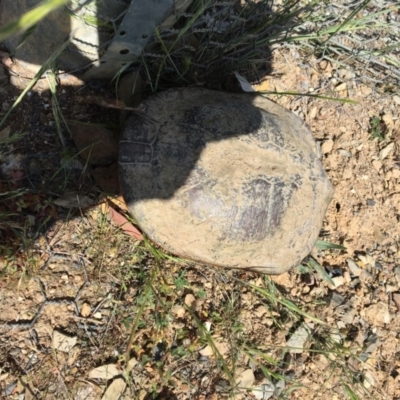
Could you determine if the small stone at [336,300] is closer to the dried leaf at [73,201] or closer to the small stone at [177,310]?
the small stone at [177,310]

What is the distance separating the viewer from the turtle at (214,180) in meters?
2.13

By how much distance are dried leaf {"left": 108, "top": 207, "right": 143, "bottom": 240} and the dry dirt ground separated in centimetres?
4

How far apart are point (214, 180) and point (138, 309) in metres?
0.79

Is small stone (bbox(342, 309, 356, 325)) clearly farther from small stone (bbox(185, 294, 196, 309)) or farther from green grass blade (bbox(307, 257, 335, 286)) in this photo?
small stone (bbox(185, 294, 196, 309))

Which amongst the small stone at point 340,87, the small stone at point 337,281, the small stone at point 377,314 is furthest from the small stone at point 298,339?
the small stone at point 340,87

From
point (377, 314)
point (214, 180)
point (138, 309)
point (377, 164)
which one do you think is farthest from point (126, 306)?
point (377, 164)

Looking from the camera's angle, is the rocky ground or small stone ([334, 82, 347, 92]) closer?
the rocky ground

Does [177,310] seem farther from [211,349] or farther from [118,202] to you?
[118,202]

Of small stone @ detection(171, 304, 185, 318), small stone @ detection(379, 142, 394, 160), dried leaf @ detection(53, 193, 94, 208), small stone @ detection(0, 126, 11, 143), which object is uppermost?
small stone @ detection(0, 126, 11, 143)

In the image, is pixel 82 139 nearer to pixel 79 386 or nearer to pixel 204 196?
pixel 204 196

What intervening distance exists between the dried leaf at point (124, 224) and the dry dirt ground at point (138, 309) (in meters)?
0.04

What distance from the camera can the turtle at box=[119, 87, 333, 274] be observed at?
2129 mm

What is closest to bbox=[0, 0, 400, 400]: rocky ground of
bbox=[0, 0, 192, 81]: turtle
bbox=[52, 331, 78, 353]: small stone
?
bbox=[52, 331, 78, 353]: small stone

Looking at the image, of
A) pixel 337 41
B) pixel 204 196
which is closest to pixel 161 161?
pixel 204 196
